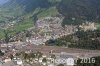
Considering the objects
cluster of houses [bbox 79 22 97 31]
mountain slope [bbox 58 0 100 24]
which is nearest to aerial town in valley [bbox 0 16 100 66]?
cluster of houses [bbox 79 22 97 31]

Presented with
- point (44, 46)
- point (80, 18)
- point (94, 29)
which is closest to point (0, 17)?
point (80, 18)

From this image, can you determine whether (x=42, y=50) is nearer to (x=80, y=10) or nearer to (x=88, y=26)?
(x=88, y=26)

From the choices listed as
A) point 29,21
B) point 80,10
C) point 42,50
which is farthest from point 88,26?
point 29,21

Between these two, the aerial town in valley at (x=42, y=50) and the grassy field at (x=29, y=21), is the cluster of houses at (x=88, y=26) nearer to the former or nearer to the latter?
the aerial town in valley at (x=42, y=50)

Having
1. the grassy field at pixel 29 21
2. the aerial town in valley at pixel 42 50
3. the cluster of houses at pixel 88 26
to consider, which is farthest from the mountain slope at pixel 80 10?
the aerial town in valley at pixel 42 50

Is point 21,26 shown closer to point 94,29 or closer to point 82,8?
point 82,8

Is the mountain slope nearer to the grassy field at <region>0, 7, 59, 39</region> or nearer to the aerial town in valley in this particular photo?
the grassy field at <region>0, 7, 59, 39</region>

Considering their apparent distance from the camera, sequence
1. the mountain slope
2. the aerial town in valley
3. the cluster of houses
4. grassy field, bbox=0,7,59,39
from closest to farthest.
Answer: the aerial town in valley, the cluster of houses, grassy field, bbox=0,7,59,39, the mountain slope

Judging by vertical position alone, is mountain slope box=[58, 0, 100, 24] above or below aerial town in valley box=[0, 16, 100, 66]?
above

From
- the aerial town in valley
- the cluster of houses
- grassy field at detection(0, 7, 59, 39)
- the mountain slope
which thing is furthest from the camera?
the mountain slope
